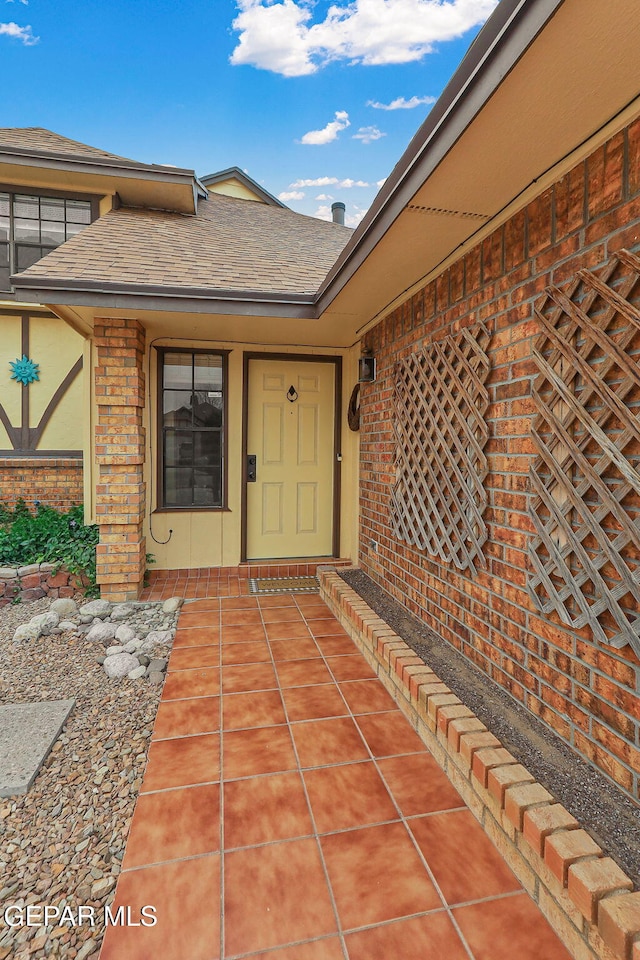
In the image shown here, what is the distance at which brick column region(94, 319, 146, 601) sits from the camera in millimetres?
3746

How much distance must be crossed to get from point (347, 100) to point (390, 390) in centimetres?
1549

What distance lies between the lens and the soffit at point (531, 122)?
3.85 ft

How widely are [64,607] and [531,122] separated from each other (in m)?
3.87

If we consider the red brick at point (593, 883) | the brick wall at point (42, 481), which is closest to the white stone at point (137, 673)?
the red brick at point (593, 883)

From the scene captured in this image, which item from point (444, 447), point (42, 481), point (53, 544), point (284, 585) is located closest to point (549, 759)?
point (444, 447)

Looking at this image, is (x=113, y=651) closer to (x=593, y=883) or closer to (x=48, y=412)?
(x=593, y=883)

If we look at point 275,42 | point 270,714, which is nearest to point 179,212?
point 270,714

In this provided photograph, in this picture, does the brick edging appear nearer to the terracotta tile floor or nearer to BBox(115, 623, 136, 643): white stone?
the terracotta tile floor

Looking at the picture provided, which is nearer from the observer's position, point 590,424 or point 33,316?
point 590,424

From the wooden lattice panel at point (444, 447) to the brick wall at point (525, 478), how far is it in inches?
3.2

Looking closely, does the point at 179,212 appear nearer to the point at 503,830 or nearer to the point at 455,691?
the point at 455,691

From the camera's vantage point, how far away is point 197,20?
9438 millimetres

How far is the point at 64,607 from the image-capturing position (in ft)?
11.6

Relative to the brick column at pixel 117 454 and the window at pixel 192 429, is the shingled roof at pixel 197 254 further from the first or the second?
the window at pixel 192 429
